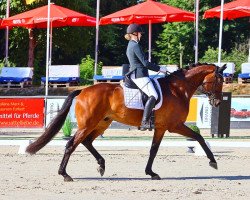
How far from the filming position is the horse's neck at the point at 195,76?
543 inches

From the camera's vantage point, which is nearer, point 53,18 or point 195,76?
point 195,76

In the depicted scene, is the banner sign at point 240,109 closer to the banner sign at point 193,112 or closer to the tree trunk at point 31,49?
the banner sign at point 193,112

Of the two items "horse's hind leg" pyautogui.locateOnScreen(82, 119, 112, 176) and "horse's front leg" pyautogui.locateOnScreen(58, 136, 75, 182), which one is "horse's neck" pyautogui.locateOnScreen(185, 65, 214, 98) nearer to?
"horse's hind leg" pyautogui.locateOnScreen(82, 119, 112, 176)

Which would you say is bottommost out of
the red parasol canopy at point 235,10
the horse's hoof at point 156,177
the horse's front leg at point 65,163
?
the horse's hoof at point 156,177

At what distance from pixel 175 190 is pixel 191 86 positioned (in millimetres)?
2751

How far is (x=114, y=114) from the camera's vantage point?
43.7 feet

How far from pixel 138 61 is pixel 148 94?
0.53 meters

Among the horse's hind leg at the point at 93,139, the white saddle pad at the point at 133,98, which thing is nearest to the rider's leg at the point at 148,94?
the white saddle pad at the point at 133,98

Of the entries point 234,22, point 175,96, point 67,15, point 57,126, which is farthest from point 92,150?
point 234,22

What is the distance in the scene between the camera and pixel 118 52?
5250 centimetres

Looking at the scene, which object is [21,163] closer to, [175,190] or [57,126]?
[57,126]

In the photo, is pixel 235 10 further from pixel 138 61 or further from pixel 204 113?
pixel 138 61

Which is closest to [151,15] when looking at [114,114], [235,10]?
[235,10]

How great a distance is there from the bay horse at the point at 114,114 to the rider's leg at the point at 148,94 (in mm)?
182
